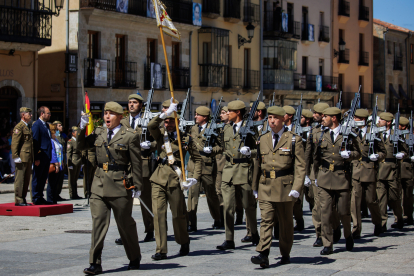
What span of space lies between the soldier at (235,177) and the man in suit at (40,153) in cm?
471

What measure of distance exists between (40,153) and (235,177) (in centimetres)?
512

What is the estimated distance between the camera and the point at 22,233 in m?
11.2

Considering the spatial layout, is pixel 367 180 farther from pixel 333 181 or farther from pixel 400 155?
pixel 333 181

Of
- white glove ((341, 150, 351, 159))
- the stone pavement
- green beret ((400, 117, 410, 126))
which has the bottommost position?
the stone pavement

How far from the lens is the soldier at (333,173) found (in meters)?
9.69

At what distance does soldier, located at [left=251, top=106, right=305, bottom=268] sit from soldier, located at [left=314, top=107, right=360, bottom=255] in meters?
1.15

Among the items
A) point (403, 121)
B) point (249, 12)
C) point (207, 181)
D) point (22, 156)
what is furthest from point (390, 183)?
point (249, 12)

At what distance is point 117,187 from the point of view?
812cm

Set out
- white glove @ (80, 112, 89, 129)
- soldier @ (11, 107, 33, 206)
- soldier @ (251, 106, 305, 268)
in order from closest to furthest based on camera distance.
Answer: white glove @ (80, 112, 89, 129) → soldier @ (251, 106, 305, 268) → soldier @ (11, 107, 33, 206)

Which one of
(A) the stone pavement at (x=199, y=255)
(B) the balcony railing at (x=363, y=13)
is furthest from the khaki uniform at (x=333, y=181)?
(B) the balcony railing at (x=363, y=13)

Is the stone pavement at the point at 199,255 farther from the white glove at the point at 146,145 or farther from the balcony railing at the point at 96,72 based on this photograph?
the balcony railing at the point at 96,72

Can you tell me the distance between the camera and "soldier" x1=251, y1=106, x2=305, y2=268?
8.49 meters

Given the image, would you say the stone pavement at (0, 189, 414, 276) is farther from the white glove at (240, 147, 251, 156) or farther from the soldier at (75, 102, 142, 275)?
the white glove at (240, 147, 251, 156)

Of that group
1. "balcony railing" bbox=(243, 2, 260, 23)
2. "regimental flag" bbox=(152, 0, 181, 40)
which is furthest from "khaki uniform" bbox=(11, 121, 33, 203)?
"balcony railing" bbox=(243, 2, 260, 23)
